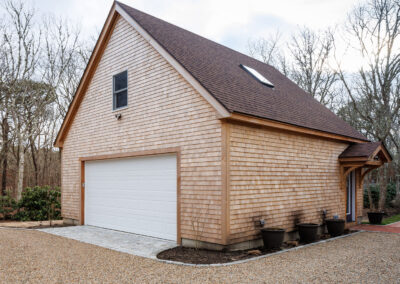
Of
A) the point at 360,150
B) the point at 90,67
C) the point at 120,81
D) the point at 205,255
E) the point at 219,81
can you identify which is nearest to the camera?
the point at 205,255

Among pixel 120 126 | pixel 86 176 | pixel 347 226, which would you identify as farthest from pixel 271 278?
pixel 86 176

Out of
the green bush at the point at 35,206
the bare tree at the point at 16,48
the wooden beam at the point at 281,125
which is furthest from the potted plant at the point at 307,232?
the bare tree at the point at 16,48

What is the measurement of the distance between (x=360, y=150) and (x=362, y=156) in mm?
606

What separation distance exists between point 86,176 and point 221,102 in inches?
270

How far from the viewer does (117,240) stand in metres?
9.21

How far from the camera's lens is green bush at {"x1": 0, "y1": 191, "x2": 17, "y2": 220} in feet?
47.8

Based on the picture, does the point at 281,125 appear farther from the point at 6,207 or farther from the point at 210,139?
the point at 6,207

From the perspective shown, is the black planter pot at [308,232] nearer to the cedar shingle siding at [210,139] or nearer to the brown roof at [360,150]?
the cedar shingle siding at [210,139]

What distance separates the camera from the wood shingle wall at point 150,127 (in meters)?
7.91

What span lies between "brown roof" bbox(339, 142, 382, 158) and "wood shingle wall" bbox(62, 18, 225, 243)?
5975mm

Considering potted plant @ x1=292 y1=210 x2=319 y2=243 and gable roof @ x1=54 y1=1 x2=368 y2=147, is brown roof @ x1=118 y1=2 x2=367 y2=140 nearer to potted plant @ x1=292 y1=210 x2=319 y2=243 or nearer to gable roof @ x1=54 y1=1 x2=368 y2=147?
gable roof @ x1=54 y1=1 x2=368 y2=147

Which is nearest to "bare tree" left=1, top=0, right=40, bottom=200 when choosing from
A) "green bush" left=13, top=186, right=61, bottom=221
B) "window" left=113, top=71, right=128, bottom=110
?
→ "green bush" left=13, top=186, right=61, bottom=221

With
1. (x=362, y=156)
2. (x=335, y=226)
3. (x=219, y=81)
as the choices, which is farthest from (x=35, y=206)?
(x=362, y=156)

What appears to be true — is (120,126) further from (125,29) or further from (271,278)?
Answer: (271,278)
